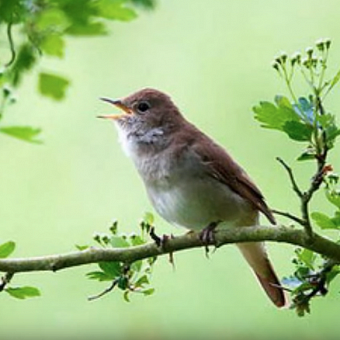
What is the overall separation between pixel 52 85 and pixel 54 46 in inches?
6.8

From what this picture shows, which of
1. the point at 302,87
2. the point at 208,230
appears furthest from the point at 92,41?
the point at 208,230

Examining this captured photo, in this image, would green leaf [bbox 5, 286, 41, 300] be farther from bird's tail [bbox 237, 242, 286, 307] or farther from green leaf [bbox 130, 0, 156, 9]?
Result: bird's tail [bbox 237, 242, 286, 307]

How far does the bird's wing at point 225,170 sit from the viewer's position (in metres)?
1.95

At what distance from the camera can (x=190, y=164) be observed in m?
2.00

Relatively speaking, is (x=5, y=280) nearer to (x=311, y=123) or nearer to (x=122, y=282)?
(x=122, y=282)

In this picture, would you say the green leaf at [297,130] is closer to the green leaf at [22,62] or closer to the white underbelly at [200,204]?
the green leaf at [22,62]

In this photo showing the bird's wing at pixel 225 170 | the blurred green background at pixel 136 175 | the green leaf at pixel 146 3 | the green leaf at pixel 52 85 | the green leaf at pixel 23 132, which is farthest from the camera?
the blurred green background at pixel 136 175

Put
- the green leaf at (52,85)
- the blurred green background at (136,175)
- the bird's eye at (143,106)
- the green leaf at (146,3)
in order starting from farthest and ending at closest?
1. the blurred green background at (136,175)
2. the bird's eye at (143,106)
3. the green leaf at (52,85)
4. the green leaf at (146,3)

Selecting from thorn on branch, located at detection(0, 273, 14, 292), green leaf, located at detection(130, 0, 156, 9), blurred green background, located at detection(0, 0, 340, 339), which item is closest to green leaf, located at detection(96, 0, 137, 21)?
green leaf, located at detection(130, 0, 156, 9)

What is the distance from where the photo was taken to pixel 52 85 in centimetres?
173

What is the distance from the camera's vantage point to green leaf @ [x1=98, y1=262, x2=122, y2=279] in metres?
1.50

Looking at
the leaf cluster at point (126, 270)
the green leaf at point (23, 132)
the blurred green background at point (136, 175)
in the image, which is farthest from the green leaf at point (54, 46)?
the blurred green background at point (136, 175)

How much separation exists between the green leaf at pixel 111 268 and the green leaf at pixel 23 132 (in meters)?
0.19

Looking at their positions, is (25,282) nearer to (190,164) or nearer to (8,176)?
(8,176)
